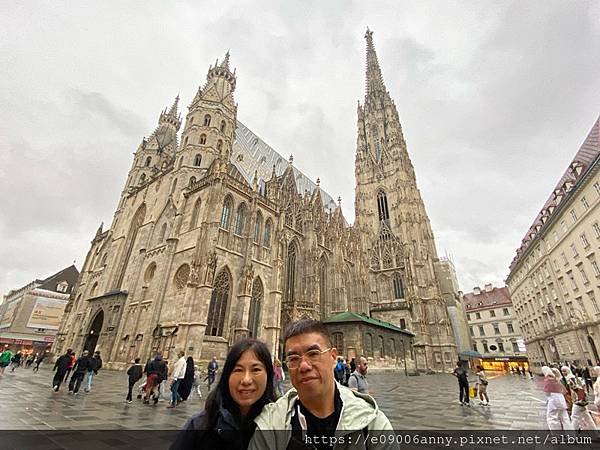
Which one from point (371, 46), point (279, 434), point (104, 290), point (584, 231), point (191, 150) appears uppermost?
point (371, 46)

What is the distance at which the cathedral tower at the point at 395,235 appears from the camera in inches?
1297

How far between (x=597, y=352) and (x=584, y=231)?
348 inches

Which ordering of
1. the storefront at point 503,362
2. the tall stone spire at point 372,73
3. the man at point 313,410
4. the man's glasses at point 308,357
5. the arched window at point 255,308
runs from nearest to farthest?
the man at point 313,410
the man's glasses at point 308,357
the arched window at point 255,308
the storefront at point 503,362
the tall stone spire at point 372,73

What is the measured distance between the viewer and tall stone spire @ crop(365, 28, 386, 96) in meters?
55.7

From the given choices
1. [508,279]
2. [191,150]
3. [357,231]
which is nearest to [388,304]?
[357,231]

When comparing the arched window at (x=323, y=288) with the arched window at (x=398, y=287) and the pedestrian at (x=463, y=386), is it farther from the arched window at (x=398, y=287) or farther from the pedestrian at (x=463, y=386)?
the pedestrian at (x=463, y=386)

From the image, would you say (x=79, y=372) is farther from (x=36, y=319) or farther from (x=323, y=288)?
(x=36, y=319)

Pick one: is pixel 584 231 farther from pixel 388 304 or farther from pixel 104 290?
pixel 104 290

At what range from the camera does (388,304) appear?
3591 centimetres

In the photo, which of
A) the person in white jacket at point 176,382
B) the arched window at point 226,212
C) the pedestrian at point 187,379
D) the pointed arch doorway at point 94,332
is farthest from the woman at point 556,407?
the pointed arch doorway at point 94,332

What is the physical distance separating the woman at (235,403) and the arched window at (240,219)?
1983cm

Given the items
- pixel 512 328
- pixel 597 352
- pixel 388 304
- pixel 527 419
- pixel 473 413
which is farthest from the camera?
pixel 512 328

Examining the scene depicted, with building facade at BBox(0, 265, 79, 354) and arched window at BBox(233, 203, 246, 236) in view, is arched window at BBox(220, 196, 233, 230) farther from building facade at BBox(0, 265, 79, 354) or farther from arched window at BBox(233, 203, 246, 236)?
building facade at BBox(0, 265, 79, 354)

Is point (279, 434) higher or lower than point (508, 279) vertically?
lower
